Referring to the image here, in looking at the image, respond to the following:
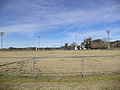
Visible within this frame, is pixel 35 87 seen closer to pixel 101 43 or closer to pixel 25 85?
pixel 25 85

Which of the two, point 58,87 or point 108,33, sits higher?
point 108,33

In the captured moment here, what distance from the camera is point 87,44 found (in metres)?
111

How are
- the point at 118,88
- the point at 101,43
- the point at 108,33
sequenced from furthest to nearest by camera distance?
the point at 101,43 → the point at 108,33 → the point at 118,88

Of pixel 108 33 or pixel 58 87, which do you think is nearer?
pixel 58 87

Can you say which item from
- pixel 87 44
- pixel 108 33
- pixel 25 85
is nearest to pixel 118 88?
pixel 25 85

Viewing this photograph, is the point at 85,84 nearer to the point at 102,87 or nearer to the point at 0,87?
the point at 102,87

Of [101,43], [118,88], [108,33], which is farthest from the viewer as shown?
[101,43]

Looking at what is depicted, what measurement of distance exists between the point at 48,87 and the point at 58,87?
1.49 ft

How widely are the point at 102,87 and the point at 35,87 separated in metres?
2.99

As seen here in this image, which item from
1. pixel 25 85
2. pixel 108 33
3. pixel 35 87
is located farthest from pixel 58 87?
pixel 108 33

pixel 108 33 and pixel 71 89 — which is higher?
pixel 108 33

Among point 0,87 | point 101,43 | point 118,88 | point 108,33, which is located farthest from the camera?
point 101,43

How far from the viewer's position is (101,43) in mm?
111188

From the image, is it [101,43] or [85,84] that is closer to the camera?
[85,84]
